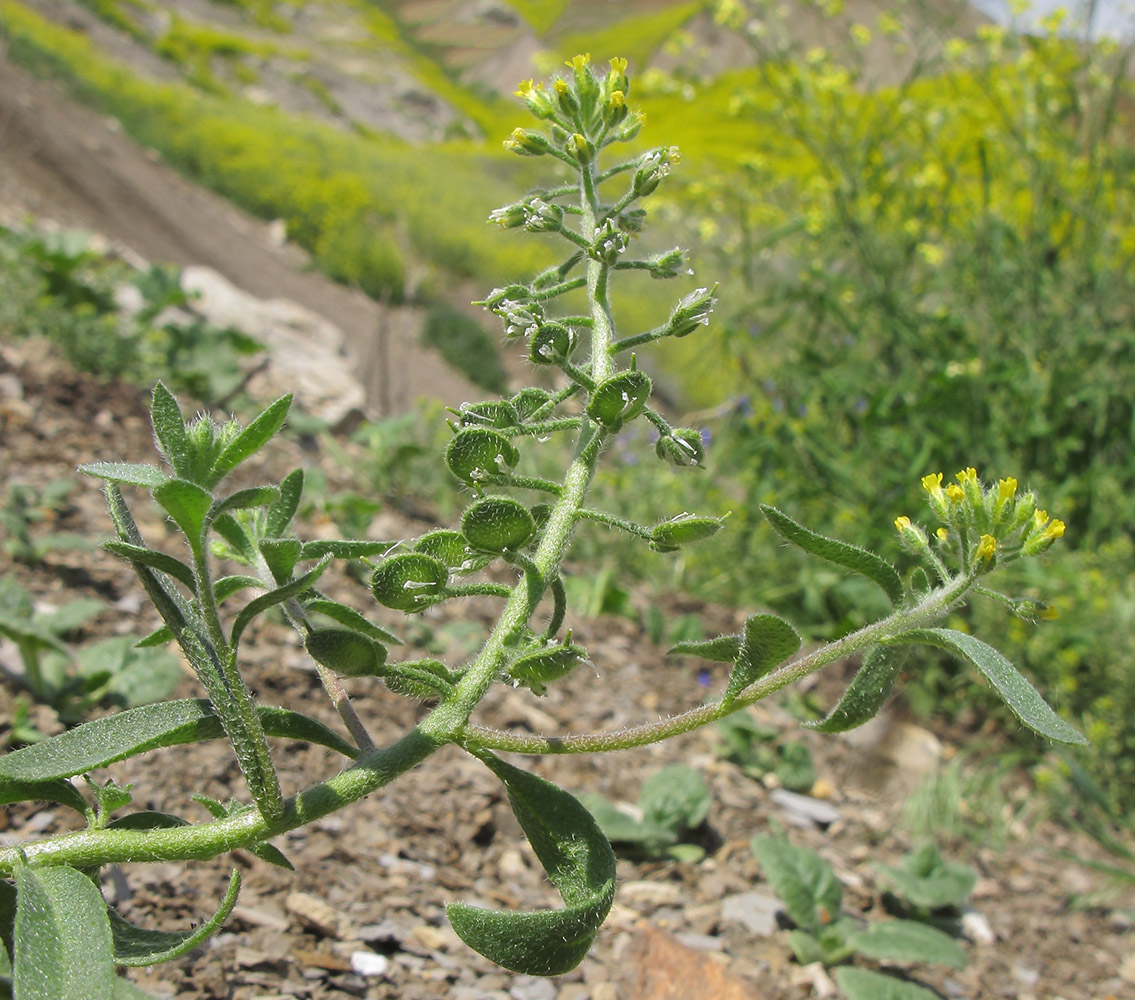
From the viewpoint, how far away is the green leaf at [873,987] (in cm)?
178

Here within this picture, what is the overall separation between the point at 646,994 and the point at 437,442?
14.4 ft

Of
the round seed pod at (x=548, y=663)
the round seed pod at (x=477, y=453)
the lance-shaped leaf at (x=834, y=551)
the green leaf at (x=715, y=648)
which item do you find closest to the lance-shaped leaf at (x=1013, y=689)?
the lance-shaped leaf at (x=834, y=551)

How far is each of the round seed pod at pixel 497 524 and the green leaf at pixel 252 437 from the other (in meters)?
0.21

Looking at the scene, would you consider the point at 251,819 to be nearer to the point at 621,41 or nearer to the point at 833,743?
the point at 833,743

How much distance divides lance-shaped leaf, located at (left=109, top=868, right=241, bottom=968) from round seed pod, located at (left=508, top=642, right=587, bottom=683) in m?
0.35

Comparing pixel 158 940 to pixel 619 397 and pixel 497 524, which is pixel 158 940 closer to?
pixel 497 524

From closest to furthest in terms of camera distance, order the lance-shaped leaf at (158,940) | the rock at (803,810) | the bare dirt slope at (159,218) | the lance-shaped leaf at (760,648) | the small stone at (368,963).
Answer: the lance-shaped leaf at (158,940), the lance-shaped leaf at (760,648), the small stone at (368,963), the rock at (803,810), the bare dirt slope at (159,218)

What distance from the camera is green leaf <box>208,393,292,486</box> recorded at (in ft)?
3.02

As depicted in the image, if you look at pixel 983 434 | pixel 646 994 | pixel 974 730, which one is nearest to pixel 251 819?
pixel 646 994

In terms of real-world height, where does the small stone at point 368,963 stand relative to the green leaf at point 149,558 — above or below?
below

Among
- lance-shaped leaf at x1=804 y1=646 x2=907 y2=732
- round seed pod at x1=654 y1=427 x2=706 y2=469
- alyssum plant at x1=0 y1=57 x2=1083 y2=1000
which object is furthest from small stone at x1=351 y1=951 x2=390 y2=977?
round seed pod at x1=654 y1=427 x2=706 y2=469

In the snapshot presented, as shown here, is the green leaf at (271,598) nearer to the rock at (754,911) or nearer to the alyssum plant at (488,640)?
the alyssum plant at (488,640)

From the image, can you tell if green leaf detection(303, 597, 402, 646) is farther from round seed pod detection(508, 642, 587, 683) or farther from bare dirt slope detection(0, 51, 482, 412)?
bare dirt slope detection(0, 51, 482, 412)

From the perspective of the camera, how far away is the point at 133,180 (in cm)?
1314
